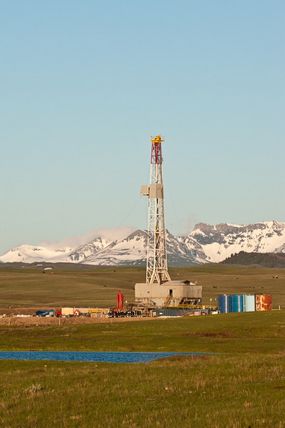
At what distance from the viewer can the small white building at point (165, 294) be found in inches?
6201

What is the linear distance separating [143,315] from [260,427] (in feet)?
389

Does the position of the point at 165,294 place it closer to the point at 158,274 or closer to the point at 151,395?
the point at 158,274

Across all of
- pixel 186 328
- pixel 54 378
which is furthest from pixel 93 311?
pixel 54 378

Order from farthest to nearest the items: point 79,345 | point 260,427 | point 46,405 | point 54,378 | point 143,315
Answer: point 143,315 < point 79,345 < point 54,378 < point 46,405 < point 260,427

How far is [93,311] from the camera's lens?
6019 inches

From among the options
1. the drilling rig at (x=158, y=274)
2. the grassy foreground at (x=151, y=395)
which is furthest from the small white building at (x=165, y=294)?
the grassy foreground at (x=151, y=395)

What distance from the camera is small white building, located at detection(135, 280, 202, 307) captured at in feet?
517

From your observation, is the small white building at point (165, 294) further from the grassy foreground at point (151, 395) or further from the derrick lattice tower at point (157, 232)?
the grassy foreground at point (151, 395)

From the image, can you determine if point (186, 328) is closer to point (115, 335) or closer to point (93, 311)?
point (115, 335)

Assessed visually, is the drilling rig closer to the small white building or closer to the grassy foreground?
the small white building

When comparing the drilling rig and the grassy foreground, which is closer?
the grassy foreground

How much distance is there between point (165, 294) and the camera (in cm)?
15788

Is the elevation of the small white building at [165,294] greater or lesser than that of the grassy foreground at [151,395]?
greater

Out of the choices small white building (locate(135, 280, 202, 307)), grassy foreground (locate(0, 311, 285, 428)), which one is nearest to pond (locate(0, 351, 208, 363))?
grassy foreground (locate(0, 311, 285, 428))
